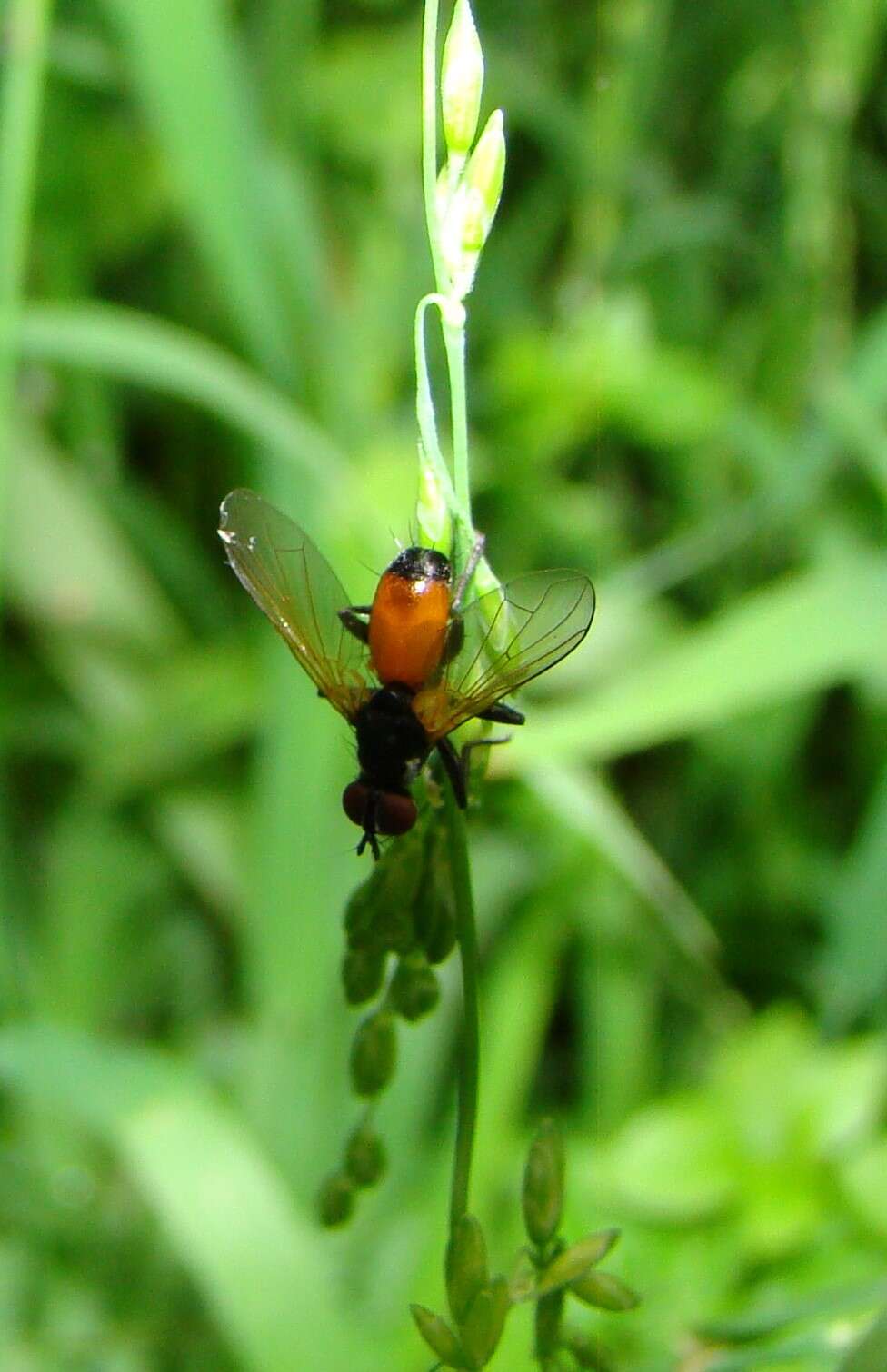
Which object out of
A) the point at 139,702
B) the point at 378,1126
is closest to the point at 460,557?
the point at 378,1126

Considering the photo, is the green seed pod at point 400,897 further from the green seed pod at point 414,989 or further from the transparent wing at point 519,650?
the transparent wing at point 519,650

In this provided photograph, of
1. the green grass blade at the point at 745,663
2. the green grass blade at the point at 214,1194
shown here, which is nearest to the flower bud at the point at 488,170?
the green grass blade at the point at 214,1194

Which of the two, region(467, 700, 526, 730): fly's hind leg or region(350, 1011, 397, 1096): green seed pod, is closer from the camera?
region(350, 1011, 397, 1096): green seed pod

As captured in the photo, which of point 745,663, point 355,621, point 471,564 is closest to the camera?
point 471,564

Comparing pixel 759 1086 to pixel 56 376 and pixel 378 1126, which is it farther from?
pixel 56 376

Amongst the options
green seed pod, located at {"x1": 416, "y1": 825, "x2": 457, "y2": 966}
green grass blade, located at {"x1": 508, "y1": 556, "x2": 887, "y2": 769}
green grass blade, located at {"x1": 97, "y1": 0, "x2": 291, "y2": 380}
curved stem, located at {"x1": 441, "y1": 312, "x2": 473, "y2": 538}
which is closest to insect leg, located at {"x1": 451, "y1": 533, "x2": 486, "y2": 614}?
curved stem, located at {"x1": 441, "y1": 312, "x2": 473, "y2": 538}

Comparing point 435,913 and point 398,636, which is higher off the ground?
point 398,636

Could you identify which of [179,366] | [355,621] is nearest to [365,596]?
[179,366]

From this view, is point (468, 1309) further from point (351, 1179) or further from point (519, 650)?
point (519, 650)

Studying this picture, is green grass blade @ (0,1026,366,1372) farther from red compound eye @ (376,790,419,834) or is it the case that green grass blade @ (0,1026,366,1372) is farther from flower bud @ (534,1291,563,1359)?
flower bud @ (534,1291,563,1359)
